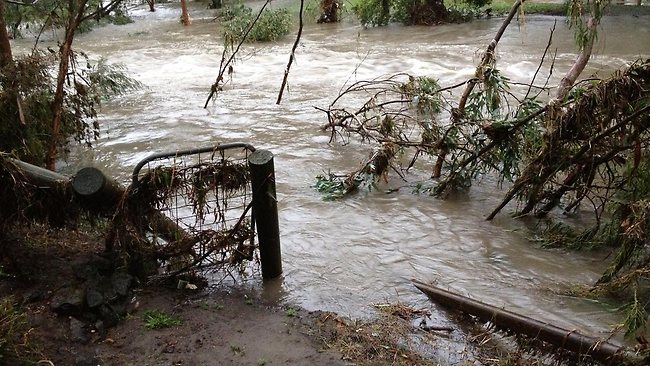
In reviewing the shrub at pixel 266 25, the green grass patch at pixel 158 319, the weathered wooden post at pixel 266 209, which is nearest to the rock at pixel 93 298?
the green grass patch at pixel 158 319

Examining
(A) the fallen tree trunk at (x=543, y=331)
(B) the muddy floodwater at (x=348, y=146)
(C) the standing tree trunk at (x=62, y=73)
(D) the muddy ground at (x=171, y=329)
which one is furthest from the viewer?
(C) the standing tree trunk at (x=62, y=73)

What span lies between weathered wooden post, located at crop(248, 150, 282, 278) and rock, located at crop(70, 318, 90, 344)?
1.47 metres

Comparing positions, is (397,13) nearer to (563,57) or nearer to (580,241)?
(563,57)

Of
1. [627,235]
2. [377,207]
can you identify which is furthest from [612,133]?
[377,207]

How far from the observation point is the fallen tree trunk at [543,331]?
3661 millimetres

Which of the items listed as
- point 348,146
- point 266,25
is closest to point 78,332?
point 348,146

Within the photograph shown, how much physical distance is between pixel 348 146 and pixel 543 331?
567 cm

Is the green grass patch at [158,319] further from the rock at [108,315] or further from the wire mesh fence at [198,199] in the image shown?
the wire mesh fence at [198,199]

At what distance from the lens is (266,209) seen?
475 cm

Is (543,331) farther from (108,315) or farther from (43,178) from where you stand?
(43,178)

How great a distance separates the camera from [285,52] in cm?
1703

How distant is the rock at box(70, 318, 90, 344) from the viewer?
418 cm

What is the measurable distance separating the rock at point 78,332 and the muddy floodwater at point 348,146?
59.4 inches

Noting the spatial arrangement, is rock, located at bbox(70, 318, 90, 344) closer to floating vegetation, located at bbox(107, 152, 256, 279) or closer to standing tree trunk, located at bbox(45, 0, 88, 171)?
floating vegetation, located at bbox(107, 152, 256, 279)
